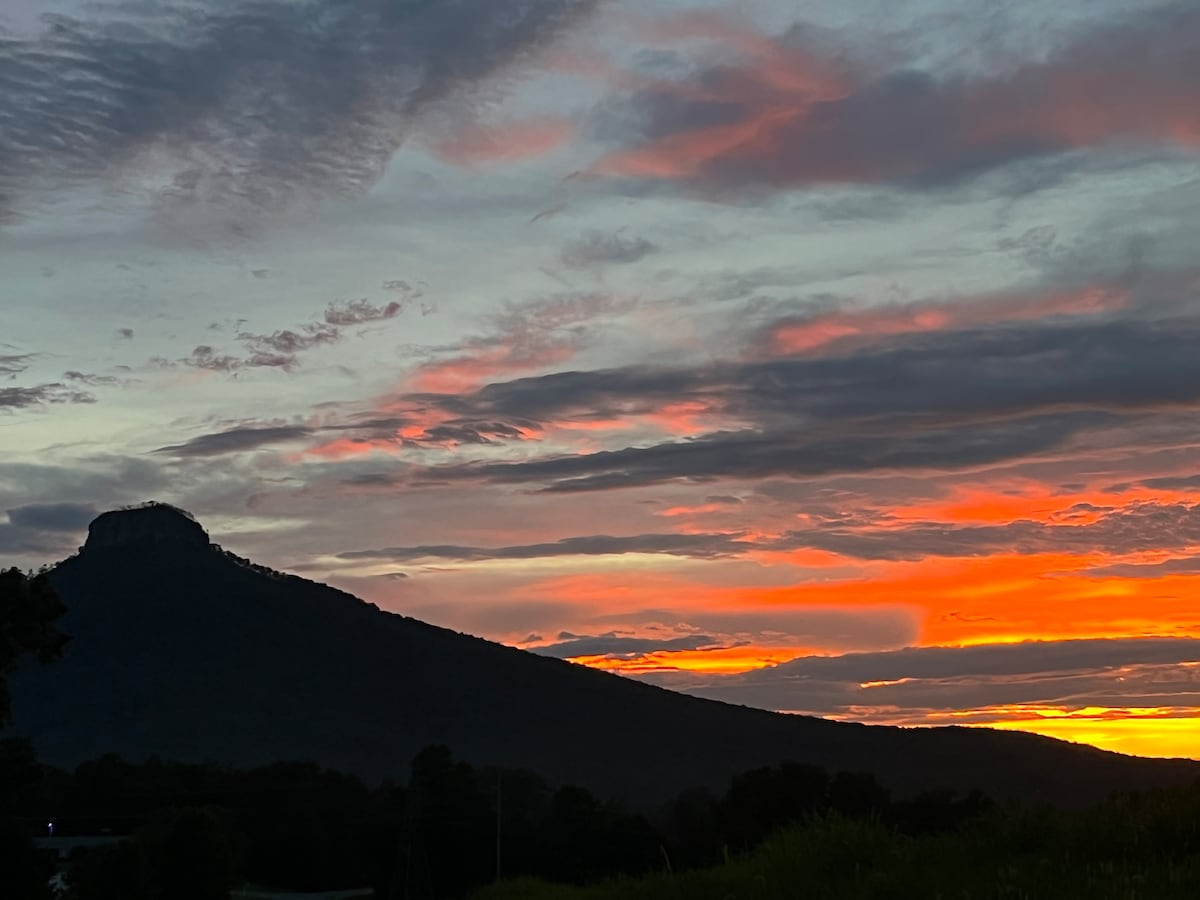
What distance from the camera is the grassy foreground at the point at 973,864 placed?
11688 millimetres

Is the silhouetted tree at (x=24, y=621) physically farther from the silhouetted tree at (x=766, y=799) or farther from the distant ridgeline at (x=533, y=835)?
the silhouetted tree at (x=766, y=799)

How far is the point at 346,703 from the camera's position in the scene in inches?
6555

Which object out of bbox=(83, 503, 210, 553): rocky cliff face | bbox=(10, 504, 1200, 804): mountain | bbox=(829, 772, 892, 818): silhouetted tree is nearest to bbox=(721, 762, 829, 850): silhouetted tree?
bbox=(829, 772, 892, 818): silhouetted tree

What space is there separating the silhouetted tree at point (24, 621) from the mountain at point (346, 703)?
86.3 m

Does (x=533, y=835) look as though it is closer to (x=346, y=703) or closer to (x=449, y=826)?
(x=449, y=826)

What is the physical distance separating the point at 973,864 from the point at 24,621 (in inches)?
1597

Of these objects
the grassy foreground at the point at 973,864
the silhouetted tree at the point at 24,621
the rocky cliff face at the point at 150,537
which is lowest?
the grassy foreground at the point at 973,864

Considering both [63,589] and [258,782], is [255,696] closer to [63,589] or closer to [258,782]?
[63,589]

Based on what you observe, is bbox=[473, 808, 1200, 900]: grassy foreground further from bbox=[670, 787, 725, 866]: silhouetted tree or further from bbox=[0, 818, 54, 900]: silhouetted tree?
bbox=[0, 818, 54, 900]: silhouetted tree

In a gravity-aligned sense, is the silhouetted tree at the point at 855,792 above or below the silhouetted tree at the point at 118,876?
above

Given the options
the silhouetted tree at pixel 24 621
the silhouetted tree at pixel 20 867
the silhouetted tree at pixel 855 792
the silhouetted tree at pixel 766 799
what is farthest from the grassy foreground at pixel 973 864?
the silhouetted tree at pixel 855 792

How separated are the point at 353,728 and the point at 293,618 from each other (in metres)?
25.2

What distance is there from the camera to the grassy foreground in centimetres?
1169

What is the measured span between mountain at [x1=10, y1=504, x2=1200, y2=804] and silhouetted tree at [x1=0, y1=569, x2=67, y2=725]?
86.3m
